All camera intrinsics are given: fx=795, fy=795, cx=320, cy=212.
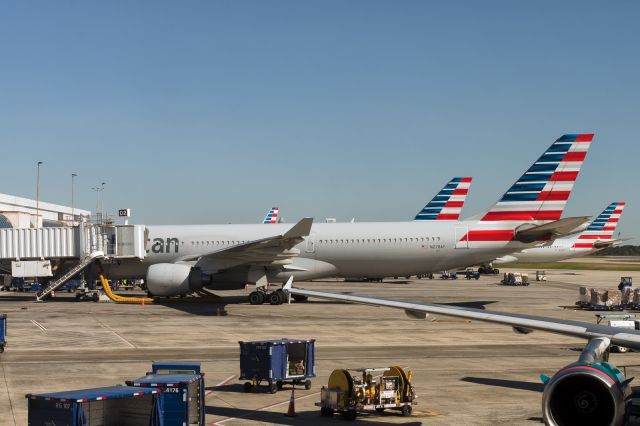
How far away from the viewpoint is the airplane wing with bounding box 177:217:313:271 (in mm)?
43281

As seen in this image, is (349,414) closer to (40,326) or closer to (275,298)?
(40,326)

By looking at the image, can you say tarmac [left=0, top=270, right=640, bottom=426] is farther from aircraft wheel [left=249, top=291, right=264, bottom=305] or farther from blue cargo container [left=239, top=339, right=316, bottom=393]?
aircraft wheel [left=249, top=291, right=264, bottom=305]

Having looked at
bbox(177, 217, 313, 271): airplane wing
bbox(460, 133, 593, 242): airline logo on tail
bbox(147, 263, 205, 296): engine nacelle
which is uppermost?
bbox(460, 133, 593, 242): airline logo on tail

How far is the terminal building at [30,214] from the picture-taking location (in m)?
76.8

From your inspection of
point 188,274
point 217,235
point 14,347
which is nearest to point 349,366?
point 14,347

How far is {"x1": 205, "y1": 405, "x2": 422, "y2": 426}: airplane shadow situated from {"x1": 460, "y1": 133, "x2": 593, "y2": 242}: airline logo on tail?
95.9ft

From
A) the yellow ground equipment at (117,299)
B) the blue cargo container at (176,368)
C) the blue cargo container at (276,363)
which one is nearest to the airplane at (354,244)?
the yellow ground equipment at (117,299)

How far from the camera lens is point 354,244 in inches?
1869

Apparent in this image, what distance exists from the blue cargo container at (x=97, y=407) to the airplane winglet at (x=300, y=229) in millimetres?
27801

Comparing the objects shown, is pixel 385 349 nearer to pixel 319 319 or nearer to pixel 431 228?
pixel 319 319

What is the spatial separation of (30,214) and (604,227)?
66484 mm

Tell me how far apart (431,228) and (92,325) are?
20.6m

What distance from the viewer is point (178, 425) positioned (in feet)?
47.1

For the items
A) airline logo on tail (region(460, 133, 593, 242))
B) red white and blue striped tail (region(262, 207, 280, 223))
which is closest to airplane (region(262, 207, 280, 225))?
red white and blue striped tail (region(262, 207, 280, 223))
